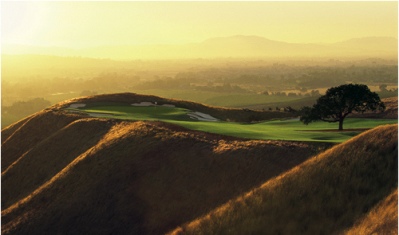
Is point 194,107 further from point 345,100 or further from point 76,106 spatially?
point 345,100

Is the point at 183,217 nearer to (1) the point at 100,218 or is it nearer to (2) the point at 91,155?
(1) the point at 100,218

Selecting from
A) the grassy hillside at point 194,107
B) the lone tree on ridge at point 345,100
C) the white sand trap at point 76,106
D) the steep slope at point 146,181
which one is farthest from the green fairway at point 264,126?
the grassy hillside at point 194,107

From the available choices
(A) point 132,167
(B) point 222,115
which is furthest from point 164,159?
(B) point 222,115

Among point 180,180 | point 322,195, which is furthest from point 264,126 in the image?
point 322,195

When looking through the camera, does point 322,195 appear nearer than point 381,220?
No

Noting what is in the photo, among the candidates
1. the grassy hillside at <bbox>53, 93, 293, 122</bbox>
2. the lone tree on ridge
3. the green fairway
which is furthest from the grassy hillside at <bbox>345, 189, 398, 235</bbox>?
the grassy hillside at <bbox>53, 93, 293, 122</bbox>

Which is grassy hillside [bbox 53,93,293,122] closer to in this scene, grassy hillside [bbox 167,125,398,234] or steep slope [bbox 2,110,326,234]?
steep slope [bbox 2,110,326,234]
